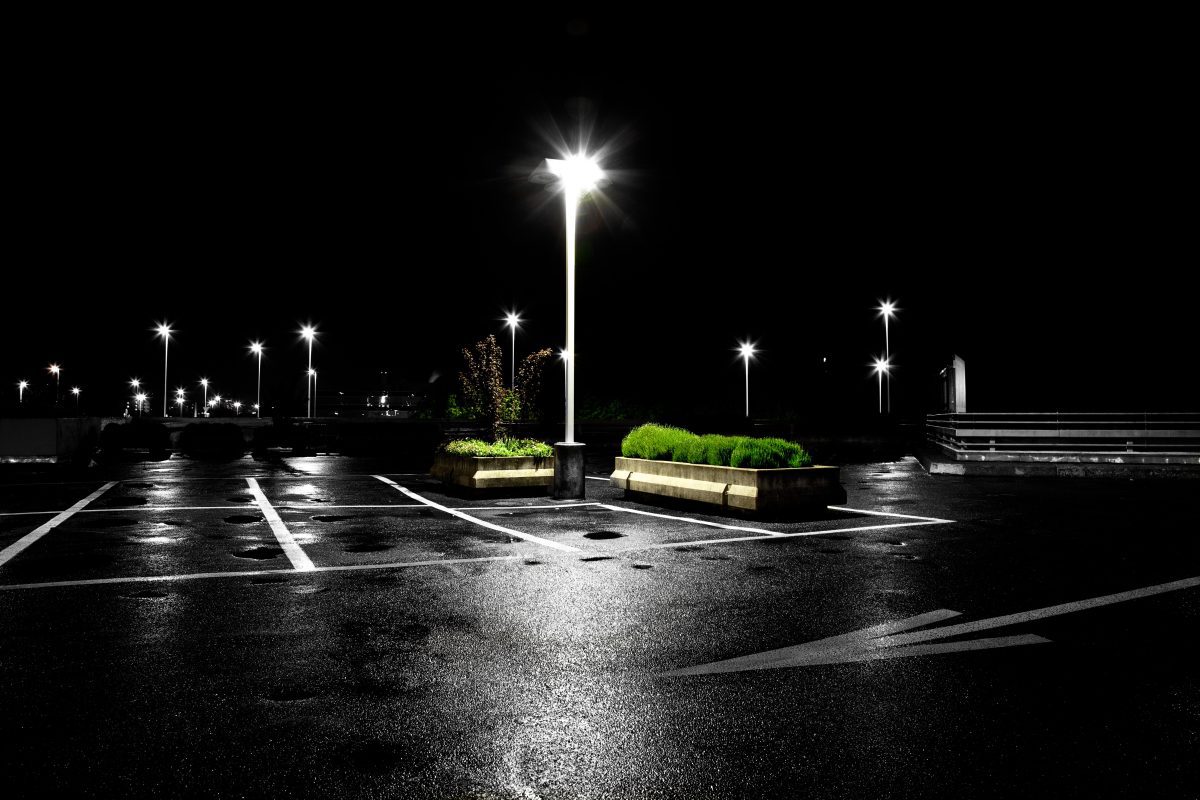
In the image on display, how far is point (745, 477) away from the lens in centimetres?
1244

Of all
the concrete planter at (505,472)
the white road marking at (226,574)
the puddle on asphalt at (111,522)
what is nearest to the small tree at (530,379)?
the concrete planter at (505,472)

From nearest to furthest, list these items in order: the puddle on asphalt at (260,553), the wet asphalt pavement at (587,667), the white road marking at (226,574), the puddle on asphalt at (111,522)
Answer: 1. the wet asphalt pavement at (587,667)
2. the white road marking at (226,574)
3. the puddle on asphalt at (260,553)
4. the puddle on asphalt at (111,522)

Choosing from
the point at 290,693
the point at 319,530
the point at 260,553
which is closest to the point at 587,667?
the point at 290,693

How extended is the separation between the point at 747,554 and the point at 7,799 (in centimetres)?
738

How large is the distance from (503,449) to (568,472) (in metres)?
1.98

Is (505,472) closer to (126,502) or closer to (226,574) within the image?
(126,502)

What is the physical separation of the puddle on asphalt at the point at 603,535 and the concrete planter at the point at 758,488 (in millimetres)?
2616

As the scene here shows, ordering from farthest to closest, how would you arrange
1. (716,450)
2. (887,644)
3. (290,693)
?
(716,450) < (887,644) < (290,693)

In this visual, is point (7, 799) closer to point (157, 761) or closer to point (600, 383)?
point (157, 761)

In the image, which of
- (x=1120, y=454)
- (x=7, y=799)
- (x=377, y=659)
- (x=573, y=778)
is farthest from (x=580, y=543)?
(x=1120, y=454)

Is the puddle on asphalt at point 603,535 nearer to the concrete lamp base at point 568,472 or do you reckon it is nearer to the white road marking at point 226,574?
the white road marking at point 226,574

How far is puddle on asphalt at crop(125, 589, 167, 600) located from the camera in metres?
6.80

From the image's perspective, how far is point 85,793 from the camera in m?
3.23

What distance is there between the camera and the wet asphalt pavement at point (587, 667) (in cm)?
346
